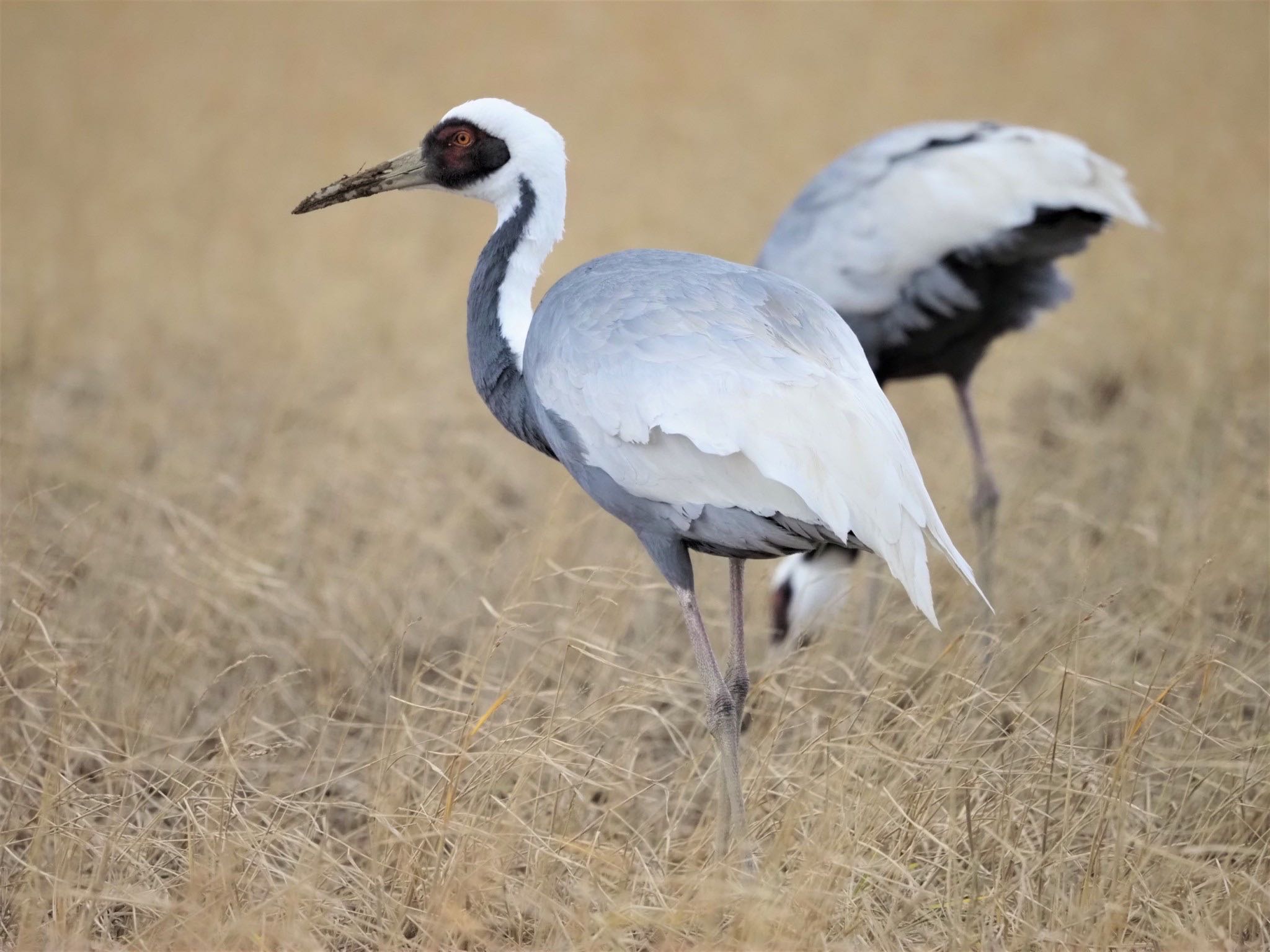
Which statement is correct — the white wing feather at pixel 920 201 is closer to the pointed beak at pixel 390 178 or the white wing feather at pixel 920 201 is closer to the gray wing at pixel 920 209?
the gray wing at pixel 920 209

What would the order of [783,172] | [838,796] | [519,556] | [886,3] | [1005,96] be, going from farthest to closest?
[886,3] → [1005,96] → [783,172] → [519,556] → [838,796]

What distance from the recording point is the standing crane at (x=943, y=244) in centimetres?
496

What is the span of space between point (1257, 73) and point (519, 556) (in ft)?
28.7

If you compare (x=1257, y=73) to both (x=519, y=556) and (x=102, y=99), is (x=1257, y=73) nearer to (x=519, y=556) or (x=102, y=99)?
(x=519, y=556)

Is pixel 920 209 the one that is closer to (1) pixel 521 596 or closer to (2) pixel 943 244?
(2) pixel 943 244

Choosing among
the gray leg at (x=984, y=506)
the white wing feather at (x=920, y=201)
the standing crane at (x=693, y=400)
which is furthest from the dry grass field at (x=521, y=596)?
the white wing feather at (x=920, y=201)

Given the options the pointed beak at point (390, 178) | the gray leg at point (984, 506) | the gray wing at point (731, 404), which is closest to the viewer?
the gray wing at point (731, 404)

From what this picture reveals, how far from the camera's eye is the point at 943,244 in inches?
198

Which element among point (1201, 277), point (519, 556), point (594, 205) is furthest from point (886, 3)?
point (519, 556)

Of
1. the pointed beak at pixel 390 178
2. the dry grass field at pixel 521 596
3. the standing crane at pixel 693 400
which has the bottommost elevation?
the dry grass field at pixel 521 596

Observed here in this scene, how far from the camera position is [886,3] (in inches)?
508

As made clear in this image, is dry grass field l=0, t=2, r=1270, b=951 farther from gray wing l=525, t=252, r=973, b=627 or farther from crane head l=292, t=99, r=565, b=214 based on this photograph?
crane head l=292, t=99, r=565, b=214

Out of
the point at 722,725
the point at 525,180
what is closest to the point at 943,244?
the point at 525,180

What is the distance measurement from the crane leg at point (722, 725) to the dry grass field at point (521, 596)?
10cm
